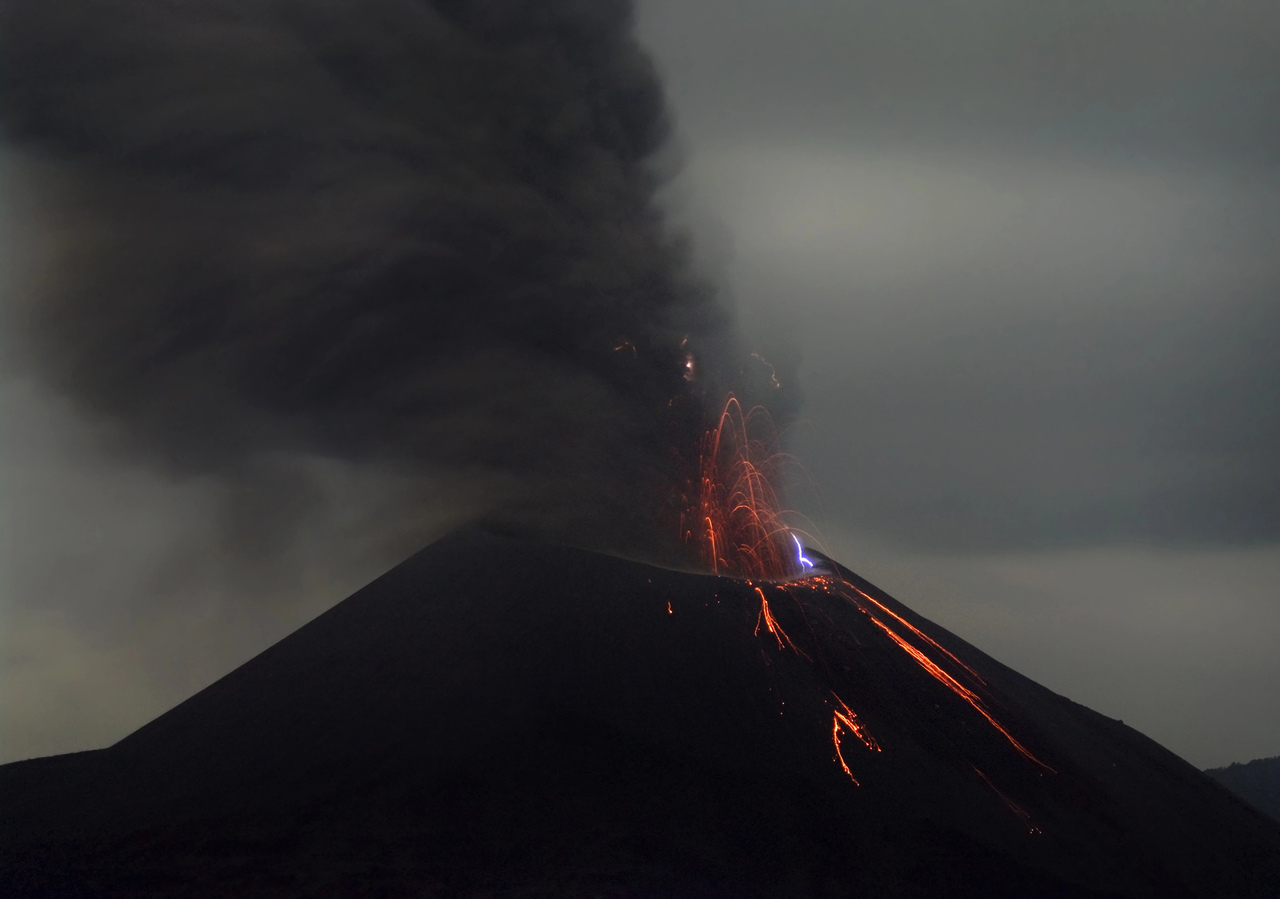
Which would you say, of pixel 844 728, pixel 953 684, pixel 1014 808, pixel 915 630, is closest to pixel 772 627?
pixel 844 728

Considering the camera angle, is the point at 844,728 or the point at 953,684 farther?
the point at 953,684

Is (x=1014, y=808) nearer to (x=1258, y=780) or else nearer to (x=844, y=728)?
(x=844, y=728)

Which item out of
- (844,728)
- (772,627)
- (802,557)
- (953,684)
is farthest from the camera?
(802,557)

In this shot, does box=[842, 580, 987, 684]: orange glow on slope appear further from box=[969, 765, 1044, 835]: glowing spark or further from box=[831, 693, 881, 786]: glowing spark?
box=[831, 693, 881, 786]: glowing spark

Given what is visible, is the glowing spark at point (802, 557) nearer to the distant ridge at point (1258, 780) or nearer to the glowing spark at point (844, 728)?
the glowing spark at point (844, 728)

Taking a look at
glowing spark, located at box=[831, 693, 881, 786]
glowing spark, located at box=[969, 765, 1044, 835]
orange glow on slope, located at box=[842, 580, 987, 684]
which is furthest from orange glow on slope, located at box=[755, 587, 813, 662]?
orange glow on slope, located at box=[842, 580, 987, 684]

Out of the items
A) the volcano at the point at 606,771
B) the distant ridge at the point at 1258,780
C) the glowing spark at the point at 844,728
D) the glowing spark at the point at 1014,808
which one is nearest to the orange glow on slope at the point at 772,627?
the volcano at the point at 606,771
